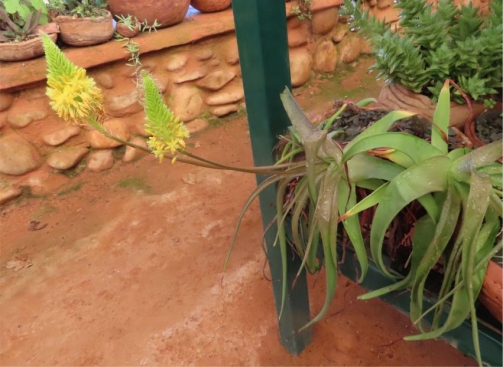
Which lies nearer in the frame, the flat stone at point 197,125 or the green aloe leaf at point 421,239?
the green aloe leaf at point 421,239

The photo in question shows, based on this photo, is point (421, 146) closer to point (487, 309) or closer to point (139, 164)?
point (487, 309)

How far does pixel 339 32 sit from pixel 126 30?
1523 millimetres

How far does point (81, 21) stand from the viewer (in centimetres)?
207

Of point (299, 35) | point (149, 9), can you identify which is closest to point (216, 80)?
point (149, 9)

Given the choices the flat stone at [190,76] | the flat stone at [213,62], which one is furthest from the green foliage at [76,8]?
the flat stone at [213,62]

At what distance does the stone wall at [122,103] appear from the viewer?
210 cm

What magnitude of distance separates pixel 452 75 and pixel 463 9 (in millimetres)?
122

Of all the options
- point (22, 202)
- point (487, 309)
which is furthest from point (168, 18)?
point (487, 309)

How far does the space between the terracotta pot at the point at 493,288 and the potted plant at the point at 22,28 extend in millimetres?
2012

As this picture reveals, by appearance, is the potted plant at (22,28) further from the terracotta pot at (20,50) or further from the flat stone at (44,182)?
the flat stone at (44,182)

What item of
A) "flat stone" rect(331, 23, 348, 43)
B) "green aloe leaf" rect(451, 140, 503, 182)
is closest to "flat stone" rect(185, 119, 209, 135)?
"flat stone" rect(331, 23, 348, 43)

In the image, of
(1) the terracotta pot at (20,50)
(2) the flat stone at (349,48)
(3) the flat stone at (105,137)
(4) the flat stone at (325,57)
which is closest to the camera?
(1) the terracotta pot at (20,50)

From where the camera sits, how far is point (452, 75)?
864 millimetres

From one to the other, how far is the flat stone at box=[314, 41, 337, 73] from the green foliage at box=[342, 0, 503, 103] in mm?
2164
